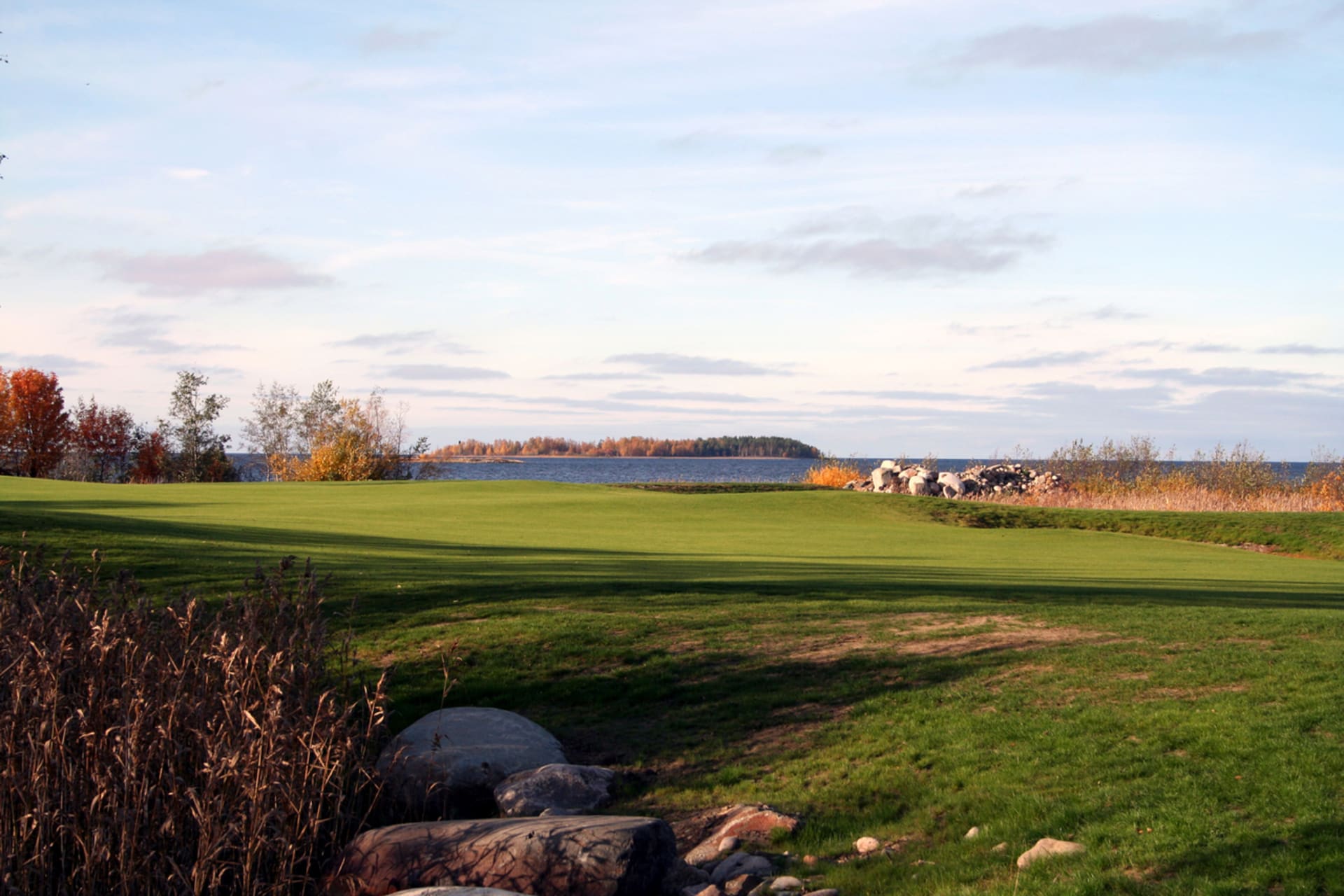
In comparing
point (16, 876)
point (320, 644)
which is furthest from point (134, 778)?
point (320, 644)

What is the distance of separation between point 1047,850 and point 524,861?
3.33 metres

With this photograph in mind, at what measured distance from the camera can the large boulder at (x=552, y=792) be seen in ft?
28.3

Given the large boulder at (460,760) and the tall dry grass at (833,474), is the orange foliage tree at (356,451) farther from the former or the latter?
the large boulder at (460,760)

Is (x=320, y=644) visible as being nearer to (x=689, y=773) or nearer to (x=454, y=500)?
(x=689, y=773)

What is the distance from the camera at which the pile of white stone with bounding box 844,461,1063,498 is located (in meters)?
42.9

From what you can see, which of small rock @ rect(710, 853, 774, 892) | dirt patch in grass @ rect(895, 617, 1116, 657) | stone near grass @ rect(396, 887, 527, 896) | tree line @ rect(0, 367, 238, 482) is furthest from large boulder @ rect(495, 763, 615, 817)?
tree line @ rect(0, 367, 238, 482)

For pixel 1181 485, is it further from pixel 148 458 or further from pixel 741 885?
pixel 148 458

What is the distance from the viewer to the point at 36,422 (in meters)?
65.6

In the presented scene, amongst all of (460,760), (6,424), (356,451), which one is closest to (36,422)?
(6,424)

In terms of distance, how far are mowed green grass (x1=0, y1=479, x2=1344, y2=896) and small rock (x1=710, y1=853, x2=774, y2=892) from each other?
425 millimetres

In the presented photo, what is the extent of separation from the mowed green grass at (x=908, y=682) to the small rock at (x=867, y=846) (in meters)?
0.15

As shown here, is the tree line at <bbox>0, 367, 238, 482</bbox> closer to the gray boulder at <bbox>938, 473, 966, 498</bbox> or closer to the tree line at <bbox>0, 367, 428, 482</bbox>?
the tree line at <bbox>0, 367, 428, 482</bbox>

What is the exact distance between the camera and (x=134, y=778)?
648 cm

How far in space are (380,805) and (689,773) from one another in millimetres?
2598
